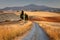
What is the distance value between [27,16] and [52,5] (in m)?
0.85

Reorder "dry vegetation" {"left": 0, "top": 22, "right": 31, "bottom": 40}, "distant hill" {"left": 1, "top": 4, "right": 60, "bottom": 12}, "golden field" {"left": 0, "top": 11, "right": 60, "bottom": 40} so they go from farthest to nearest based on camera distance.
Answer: "distant hill" {"left": 1, "top": 4, "right": 60, "bottom": 12} → "golden field" {"left": 0, "top": 11, "right": 60, "bottom": 40} → "dry vegetation" {"left": 0, "top": 22, "right": 31, "bottom": 40}

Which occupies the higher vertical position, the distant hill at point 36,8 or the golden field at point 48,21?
the distant hill at point 36,8

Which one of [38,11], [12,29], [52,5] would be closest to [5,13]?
[12,29]

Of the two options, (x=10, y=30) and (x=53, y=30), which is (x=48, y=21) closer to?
(x=53, y=30)

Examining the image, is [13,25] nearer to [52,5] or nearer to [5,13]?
[5,13]

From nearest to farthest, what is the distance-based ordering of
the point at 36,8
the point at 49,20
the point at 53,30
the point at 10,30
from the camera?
the point at 10,30, the point at 53,30, the point at 49,20, the point at 36,8

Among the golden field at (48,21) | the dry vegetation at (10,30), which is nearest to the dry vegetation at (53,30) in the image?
the golden field at (48,21)

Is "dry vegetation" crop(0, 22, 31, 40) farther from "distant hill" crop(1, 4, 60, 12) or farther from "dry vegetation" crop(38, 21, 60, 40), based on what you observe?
"dry vegetation" crop(38, 21, 60, 40)

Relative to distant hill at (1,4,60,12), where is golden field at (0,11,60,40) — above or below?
below

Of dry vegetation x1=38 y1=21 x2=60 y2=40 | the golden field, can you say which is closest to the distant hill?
the golden field

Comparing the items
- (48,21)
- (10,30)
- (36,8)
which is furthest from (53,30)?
(10,30)

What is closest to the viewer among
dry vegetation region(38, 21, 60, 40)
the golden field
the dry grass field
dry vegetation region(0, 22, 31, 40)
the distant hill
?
dry vegetation region(0, 22, 31, 40)

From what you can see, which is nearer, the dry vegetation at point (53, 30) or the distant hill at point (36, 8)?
the dry vegetation at point (53, 30)

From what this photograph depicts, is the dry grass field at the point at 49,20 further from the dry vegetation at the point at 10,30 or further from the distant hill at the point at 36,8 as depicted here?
the dry vegetation at the point at 10,30
